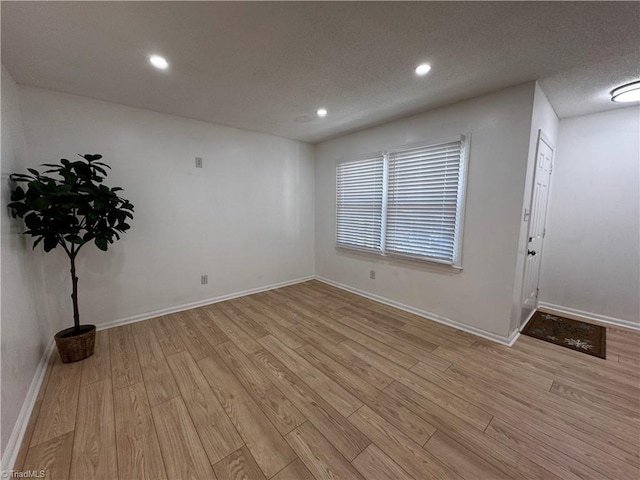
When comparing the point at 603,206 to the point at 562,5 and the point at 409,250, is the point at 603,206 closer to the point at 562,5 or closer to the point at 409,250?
the point at 409,250

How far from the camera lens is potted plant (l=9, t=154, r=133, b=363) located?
1.92 metres

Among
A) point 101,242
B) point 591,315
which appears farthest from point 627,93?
point 101,242

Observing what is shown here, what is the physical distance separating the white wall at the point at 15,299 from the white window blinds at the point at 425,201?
11.8 feet

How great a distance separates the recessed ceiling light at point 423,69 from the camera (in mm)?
2017

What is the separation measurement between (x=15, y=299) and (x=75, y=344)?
26.2 inches

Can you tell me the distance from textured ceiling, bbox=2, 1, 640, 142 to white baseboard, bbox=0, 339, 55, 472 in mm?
2449

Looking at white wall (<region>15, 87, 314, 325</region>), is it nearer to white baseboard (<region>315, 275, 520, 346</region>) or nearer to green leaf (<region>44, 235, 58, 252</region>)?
green leaf (<region>44, 235, 58, 252</region>)

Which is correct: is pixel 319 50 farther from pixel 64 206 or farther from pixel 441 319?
pixel 441 319

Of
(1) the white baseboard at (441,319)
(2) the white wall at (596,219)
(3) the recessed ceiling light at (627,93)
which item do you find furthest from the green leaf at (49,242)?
(2) the white wall at (596,219)

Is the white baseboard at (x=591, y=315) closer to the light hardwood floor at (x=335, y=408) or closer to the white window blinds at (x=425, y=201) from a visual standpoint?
the light hardwood floor at (x=335, y=408)

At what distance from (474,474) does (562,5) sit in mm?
2633

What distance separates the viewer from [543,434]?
1.57 metres

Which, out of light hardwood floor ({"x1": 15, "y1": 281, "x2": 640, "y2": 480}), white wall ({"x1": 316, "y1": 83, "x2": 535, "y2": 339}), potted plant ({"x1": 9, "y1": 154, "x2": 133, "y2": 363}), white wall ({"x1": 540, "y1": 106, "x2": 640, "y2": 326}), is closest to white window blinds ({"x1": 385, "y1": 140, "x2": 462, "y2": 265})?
white wall ({"x1": 316, "y1": 83, "x2": 535, "y2": 339})

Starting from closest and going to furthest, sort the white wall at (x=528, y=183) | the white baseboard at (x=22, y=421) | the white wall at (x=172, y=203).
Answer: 1. the white baseboard at (x=22, y=421)
2. the white wall at (x=528, y=183)
3. the white wall at (x=172, y=203)
